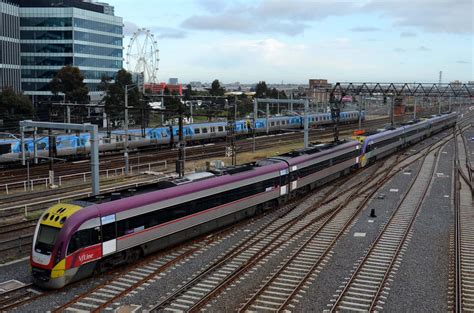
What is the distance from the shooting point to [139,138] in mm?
54469

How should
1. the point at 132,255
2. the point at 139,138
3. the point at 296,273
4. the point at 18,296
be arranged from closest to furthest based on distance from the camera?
1. the point at 18,296
2. the point at 296,273
3. the point at 132,255
4. the point at 139,138

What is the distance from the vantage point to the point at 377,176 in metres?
43.6

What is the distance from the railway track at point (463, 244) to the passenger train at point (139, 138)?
63.4 ft

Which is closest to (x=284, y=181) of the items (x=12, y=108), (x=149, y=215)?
(x=149, y=215)

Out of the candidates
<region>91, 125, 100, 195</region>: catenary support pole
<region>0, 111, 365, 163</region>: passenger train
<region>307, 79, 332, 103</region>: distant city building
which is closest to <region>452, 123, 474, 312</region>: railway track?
<region>91, 125, 100, 195</region>: catenary support pole

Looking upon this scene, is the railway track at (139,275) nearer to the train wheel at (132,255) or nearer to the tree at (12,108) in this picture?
the train wheel at (132,255)

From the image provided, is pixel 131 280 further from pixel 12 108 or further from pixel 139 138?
pixel 12 108

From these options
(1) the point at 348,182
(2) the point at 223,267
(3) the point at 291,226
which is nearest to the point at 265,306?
(2) the point at 223,267

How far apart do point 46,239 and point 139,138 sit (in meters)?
37.7

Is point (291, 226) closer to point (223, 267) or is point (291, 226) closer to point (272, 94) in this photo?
point (223, 267)

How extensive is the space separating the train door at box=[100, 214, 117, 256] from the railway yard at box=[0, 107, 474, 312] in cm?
115

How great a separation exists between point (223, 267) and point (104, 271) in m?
4.74

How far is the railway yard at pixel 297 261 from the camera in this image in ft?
54.6

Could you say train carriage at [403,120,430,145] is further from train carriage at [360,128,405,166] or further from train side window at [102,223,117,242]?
train side window at [102,223,117,242]
